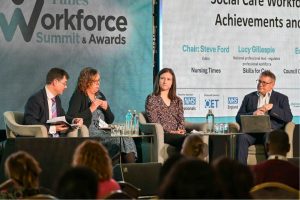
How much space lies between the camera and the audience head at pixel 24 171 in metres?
3.96

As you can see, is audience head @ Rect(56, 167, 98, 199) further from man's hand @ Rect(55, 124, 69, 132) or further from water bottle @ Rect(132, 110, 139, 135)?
water bottle @ Rect(132, 110, 139, 135)

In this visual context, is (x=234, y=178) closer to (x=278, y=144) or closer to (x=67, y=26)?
(x=278, y=144)

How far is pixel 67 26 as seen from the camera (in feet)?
32.3

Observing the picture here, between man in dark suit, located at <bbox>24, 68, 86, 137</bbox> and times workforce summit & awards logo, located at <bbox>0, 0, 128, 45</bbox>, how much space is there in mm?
1151

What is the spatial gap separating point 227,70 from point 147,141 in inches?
86.7

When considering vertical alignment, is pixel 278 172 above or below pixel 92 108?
below

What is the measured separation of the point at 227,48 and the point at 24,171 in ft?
23.9

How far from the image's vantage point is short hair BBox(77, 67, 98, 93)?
29.7ft

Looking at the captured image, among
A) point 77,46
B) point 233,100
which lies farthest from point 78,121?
point 233,100

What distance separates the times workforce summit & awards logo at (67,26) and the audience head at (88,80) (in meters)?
0.93

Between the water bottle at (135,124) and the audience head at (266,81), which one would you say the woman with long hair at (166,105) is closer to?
the water bottle at (135,124)

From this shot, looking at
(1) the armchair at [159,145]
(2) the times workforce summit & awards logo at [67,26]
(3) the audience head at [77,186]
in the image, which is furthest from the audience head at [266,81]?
(3) the audience head at [77,186]

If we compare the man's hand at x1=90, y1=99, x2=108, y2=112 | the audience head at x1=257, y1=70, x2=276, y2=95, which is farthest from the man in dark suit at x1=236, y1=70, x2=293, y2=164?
the man's hand at x1=90, y1=99, x2=108, y2=112

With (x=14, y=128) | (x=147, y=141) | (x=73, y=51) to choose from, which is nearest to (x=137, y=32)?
(x=73, y=51)
